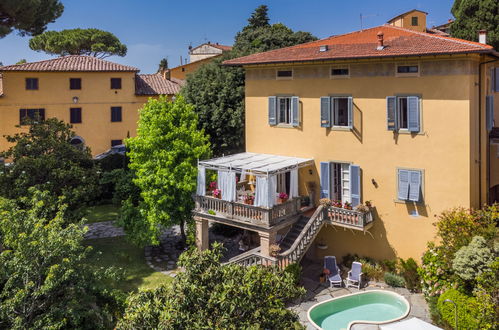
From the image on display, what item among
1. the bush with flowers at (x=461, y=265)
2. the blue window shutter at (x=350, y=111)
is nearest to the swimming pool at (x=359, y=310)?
the bush with flowers at (x=461, y=265)

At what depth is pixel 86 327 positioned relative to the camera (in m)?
16.7

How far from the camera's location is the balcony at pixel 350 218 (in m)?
22.5

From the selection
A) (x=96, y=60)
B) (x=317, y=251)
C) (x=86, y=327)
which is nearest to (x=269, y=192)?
(x=317, y=251)

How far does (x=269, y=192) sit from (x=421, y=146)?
25.6 ft

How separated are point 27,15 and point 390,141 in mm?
23959

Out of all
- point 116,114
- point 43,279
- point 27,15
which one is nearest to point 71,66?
point 116,114

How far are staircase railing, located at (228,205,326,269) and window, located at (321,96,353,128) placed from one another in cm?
506

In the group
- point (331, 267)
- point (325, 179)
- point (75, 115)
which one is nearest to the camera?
point (331, 267)

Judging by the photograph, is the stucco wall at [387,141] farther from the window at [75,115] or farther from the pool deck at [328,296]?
the window at [75,115]

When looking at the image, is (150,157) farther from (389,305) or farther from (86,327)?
(389,305)

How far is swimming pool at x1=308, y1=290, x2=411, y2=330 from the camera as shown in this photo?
1942cm

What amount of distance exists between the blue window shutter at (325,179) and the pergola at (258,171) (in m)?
0.85

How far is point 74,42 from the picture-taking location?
70.1 meters

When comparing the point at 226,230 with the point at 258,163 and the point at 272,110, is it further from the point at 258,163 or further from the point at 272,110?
the point at 272,110
